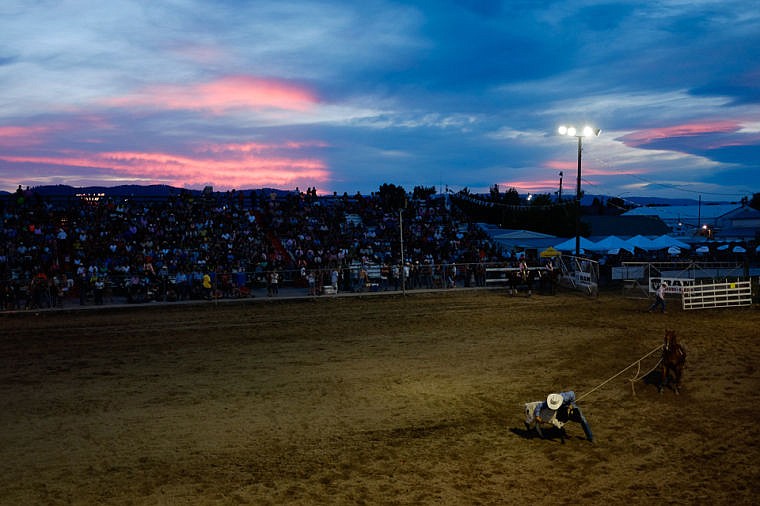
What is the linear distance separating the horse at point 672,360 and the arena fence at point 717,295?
1344 cm

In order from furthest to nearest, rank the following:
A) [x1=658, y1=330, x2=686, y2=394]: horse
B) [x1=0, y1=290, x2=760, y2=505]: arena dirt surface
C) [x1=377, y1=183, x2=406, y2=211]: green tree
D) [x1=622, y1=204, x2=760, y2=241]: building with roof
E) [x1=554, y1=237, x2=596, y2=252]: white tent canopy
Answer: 1. [x1=622, y1=204, x2=760, y2=241]: building with roof
2. [x1=377, y1=183, x2=406, y2=211]: green tree
3. [x1=554, y1=237, x2=596, y2=252]: white tent canopy
4. [x1=658, y1=330, x2=686, y2=394]: horse
5. [x1=0, y1=290, x2=760, y2=505]: arena dirt surface

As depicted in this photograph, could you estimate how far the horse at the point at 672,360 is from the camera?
1219 cm

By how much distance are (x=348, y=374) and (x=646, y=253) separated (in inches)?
1381

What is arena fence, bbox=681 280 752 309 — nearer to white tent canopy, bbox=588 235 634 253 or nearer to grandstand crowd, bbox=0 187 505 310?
grandstand crowd, bbox=0 187 505 310

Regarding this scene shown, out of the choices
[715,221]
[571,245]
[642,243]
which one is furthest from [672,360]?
[715,221]

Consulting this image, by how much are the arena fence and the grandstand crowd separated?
1045 centimetres

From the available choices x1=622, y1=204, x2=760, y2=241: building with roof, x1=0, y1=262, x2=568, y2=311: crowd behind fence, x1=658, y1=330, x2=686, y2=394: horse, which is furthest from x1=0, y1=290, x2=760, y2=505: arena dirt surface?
x1=622, y1=204, x2=760, y2=241: building with roof

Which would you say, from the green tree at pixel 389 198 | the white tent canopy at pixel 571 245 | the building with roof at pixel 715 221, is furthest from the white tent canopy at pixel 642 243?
the building with roof at pixel 715 221

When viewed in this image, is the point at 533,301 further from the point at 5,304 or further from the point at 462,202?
the point at 462,202

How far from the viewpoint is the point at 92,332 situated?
20297 millimetres

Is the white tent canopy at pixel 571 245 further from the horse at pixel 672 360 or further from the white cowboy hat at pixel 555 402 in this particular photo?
the white cowboy hat at pixel 555 402

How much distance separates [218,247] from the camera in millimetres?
34406

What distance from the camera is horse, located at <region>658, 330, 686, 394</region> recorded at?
480 inches

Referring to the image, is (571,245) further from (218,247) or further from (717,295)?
(218,247)
